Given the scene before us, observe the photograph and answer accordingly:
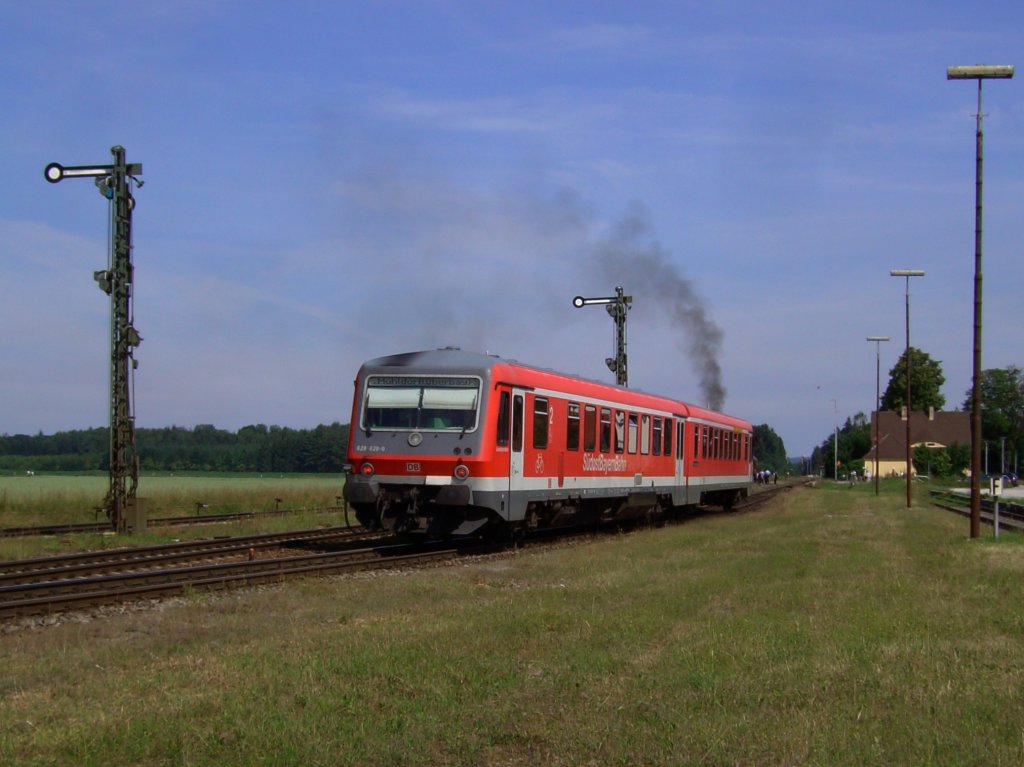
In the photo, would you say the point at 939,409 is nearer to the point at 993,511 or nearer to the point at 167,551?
the point at 993,511

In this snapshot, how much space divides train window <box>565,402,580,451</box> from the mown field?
7292 mm

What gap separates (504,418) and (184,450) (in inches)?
2419

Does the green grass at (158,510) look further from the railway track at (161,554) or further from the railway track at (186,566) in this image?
the railway track at (186,566)

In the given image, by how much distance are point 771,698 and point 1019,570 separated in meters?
10.5

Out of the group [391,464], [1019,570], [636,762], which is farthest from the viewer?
[391,464]

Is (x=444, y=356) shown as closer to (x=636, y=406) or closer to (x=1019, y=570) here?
(x=636, y=406)

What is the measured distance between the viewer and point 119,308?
A: 74.8 feet

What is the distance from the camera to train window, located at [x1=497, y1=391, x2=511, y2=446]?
738 inches

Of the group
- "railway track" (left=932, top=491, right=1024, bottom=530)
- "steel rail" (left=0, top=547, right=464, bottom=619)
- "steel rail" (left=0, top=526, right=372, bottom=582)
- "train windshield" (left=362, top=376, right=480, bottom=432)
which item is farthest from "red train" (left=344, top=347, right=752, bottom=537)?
"railway track" (left=932, top=491, right=1024, bottom=530)

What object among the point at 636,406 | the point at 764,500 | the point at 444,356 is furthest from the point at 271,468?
the point at 444,356

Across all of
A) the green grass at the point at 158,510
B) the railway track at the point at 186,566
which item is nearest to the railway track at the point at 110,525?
the green grass at the point at 158,510

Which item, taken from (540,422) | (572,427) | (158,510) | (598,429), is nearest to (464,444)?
(540,422)

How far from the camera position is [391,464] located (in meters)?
18.6

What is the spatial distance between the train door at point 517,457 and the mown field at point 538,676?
15.1 feet
